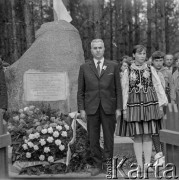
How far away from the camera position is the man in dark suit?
5234mm

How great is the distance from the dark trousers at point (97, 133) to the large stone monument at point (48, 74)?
238 cm

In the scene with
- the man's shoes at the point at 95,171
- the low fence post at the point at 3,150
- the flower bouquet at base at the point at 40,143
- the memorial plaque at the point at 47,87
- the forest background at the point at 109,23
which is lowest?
the man's shoes at the point at 95,171

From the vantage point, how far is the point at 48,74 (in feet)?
25.3

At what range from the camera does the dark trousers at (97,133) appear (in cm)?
524

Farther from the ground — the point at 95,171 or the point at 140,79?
the point at 140,79

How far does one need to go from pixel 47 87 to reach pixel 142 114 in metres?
3.02

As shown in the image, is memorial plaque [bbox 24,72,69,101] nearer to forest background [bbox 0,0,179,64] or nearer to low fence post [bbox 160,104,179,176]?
low fence post [bbox 160,104,179,176]

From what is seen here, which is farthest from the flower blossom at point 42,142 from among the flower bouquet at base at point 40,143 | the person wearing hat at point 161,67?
the person wearing hat at point 161,67

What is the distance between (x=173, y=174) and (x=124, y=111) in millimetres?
2137

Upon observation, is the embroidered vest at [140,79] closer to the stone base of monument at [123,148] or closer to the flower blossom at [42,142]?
the flower blossom at [42,142]

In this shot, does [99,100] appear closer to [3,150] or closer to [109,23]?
[3,150]

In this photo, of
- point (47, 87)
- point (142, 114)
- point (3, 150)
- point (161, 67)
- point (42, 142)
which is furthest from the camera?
point (47, 87)

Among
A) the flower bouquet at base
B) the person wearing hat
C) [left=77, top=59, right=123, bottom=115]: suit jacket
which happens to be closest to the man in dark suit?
[left=77, top=59, right=123, bottom=115]: suit jacket

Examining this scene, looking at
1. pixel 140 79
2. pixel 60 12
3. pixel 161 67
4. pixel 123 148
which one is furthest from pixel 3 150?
pixel 60 12
